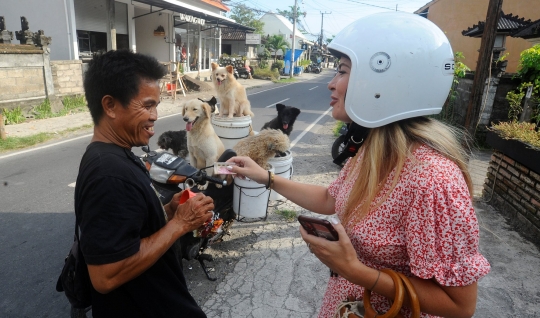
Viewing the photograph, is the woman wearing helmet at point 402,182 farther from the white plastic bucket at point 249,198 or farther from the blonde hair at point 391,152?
the white plastic bucket at point 249,198

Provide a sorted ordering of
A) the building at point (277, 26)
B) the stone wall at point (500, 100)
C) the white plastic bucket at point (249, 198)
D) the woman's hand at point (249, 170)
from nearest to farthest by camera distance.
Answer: the woman's hand at point (249, 170), the white plastic bucket at point (249, 198), the stone wall at point (500, 100), the building at point (277, 26)

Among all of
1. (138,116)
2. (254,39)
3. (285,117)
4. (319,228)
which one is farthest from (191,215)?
(254,39)

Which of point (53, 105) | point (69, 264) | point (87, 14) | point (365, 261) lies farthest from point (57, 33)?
point (365, 261)

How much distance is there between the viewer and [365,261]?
126 centimetres

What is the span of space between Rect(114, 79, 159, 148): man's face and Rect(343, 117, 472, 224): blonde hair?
949 mm

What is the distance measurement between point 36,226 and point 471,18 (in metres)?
21.4

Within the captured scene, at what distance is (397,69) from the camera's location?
1.28 meters

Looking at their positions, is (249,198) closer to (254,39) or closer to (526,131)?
(526,131)

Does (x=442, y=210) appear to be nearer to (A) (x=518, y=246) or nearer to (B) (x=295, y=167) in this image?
(A) (x=518, y=246)

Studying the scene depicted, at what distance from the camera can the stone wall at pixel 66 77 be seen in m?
11.2

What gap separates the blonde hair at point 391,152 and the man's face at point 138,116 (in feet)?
3.11

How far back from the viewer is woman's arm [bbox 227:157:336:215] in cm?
174

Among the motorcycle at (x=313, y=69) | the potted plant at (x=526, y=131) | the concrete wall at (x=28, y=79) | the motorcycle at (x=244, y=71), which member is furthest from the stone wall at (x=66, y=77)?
the motorcycle at (x=313, y=69)

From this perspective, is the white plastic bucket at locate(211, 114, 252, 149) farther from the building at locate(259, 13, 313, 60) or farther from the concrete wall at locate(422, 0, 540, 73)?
the building at locate(259, 13, 313, 60)
